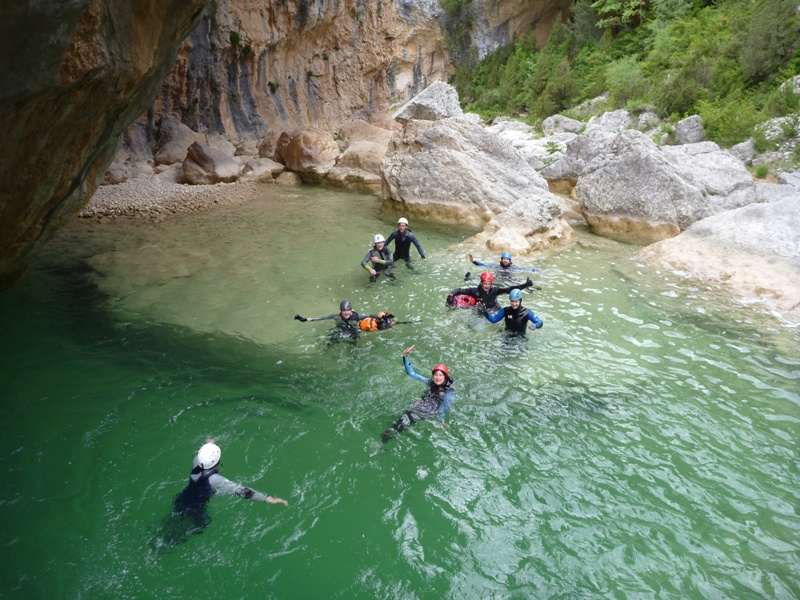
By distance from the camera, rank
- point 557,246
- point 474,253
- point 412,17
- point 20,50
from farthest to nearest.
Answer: point 412,17, point 557,246, point 474,253, point 20,50

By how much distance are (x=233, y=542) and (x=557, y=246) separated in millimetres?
10677

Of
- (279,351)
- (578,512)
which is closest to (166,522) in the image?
(279,351)

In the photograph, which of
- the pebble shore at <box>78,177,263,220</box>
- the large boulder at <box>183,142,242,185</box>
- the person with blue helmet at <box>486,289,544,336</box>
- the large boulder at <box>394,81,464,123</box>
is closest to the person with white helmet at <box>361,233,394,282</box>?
the person with blue helmet at <box>486,289,544,336</box>

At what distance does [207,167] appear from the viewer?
1908cm

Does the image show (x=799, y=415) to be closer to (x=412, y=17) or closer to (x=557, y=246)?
(x=557, y=246)

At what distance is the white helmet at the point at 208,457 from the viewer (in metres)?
4.36

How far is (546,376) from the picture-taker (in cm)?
676

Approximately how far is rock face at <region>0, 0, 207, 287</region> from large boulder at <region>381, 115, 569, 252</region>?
27.3ft

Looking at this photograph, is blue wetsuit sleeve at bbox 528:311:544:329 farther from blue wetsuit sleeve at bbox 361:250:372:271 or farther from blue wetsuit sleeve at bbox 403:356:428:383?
blue wetsuit sleeve at bbox 361:250:372:271

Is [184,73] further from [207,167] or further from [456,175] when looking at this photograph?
[456,175]

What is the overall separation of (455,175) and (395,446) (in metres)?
10.6

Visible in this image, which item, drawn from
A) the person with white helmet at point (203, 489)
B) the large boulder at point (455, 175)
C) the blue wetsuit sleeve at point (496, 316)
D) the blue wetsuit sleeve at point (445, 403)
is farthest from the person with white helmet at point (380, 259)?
the person with white helmet at point (203, 489)

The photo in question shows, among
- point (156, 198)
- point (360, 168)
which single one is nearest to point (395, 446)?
point (156, 198)

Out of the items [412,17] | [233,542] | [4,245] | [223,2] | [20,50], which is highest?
[412,17]
